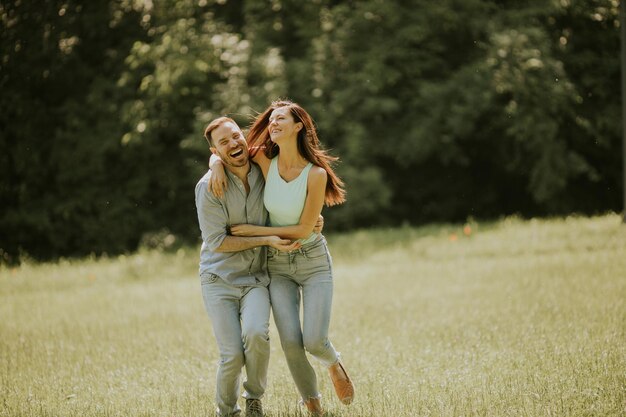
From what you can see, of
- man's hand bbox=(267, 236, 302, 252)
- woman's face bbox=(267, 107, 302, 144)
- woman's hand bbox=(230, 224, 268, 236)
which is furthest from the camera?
woman's face bbox=(267, 107, 302, 144)

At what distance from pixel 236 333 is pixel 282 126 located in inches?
64.3

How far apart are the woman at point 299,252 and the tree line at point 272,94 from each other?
11.8m

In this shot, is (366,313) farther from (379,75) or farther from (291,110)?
(379,75)

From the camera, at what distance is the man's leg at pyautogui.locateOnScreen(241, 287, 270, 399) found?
5.00 m

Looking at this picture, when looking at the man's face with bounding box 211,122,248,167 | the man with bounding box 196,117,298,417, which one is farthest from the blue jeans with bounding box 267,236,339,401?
the man's face with bounding box 211,122,248,167

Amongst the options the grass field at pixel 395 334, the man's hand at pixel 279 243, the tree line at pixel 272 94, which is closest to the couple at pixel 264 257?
the man's hand at pixel 279 243

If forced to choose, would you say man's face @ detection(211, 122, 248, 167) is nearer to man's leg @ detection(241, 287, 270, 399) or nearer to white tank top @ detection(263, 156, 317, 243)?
white tank top @ detection(263, 156, 317, 243)

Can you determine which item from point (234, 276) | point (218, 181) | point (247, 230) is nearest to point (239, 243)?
point (247, 230)

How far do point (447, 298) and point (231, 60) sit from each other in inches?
404

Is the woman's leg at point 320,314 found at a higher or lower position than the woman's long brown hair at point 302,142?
lower

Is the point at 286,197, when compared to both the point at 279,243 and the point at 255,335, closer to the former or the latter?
the point at 279,243

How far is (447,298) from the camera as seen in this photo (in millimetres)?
9562

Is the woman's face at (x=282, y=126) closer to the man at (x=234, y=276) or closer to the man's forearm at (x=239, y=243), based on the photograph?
the man at (x=234, y=276)

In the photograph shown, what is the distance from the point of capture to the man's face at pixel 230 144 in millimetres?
5188
